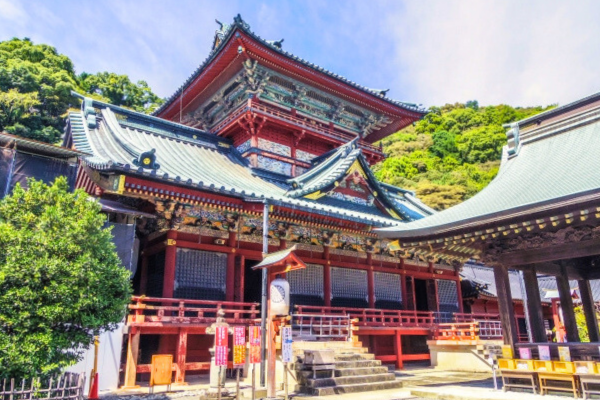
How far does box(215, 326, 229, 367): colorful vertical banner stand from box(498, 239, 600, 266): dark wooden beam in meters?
7.38

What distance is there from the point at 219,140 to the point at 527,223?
12.7m

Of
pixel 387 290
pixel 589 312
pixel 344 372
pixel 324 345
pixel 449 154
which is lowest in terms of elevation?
pixel 344 372

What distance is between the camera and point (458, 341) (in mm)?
15852

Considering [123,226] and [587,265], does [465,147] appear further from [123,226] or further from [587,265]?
[123,226]

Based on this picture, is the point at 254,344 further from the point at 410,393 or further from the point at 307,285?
the point at 307,285

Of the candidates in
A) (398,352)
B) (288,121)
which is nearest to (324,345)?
(398,352)

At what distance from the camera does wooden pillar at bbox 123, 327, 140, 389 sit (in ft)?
33.8

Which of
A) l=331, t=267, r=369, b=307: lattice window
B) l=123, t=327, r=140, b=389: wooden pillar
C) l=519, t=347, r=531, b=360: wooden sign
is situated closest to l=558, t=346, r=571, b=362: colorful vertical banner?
l=519, t=347, r=531, b=360: wooden sign

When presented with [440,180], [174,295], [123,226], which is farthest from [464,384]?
[440,180]

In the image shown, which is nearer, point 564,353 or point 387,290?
point 564,353

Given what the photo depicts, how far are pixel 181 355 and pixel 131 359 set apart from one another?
1.27 m

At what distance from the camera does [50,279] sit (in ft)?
21.0

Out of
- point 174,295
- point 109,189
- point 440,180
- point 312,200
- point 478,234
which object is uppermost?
point 440,180

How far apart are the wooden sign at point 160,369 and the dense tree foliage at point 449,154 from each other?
45468 mm
